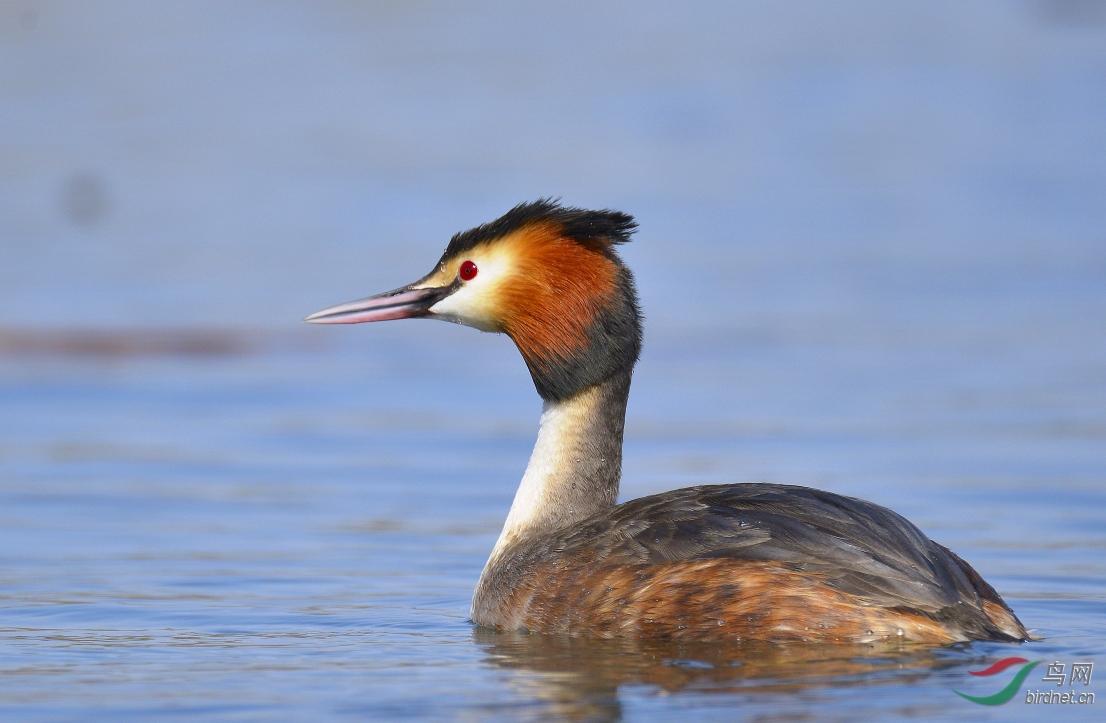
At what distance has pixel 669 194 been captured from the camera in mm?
20375

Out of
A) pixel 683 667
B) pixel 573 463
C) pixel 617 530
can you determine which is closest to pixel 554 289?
pixel 573 463

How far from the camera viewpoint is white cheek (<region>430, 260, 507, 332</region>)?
7.62 meters

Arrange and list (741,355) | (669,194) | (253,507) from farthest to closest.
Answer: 1. (669,194)
2. (741,355)
3. (253,507)

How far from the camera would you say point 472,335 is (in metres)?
16.0

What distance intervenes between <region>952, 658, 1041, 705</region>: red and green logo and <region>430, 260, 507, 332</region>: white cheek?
254 centimetres

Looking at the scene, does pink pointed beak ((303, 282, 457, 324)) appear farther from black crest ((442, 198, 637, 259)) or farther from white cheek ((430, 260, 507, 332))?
black crest ((442, 198, 637, 259))

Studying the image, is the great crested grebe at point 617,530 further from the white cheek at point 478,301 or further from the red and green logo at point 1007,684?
the red and green logo at point 1007,684

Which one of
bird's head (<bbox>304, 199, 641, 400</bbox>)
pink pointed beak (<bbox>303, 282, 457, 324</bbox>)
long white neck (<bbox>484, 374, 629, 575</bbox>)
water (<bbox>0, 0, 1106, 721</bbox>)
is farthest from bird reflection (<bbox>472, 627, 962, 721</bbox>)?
pink pointed beak (<bbox>303, 282, 457, 324</bbox>)

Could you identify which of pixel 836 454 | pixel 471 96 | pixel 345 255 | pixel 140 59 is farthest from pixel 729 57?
pixel 836 454

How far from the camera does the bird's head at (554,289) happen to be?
749 centimetres

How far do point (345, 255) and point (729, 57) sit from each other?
12.7 meters

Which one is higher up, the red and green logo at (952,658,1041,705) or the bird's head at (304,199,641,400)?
the bird's head at (304,199,641,400)

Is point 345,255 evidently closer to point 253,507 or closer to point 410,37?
point 253,507

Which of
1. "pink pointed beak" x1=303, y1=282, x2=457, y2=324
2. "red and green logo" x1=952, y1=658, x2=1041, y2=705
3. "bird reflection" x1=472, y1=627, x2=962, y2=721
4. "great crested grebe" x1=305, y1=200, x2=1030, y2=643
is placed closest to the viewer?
"red and green logo" x1=952, y1=658, x2=1041, y2=705
